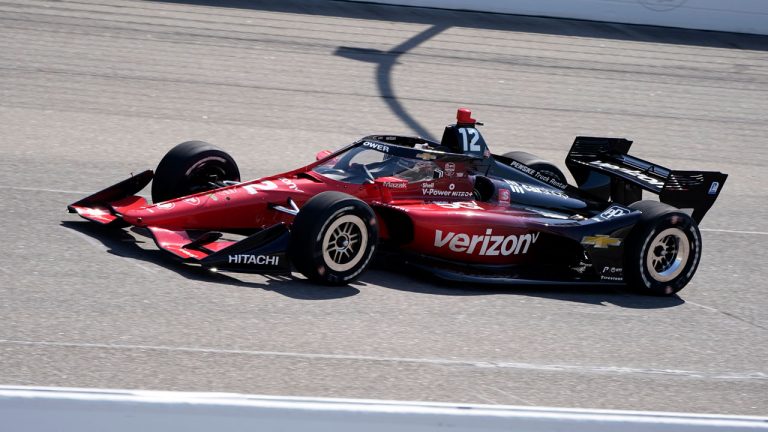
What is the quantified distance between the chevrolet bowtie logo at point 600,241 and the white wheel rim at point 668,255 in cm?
30

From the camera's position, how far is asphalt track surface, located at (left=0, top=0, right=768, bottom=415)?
5852mm

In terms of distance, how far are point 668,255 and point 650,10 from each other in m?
12.7

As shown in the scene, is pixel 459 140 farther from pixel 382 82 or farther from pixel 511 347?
pixel 382 82

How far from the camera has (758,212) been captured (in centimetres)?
1162

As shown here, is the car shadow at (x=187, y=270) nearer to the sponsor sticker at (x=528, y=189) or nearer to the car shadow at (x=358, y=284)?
the car shadow at (x=358, y=284)

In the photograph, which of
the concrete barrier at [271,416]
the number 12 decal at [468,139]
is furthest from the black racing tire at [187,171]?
the concrete barrier at [271,416]

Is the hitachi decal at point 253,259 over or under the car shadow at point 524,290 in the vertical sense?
over

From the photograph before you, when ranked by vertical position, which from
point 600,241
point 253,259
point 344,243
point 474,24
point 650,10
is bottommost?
point 253,259

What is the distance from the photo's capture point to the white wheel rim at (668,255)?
8.14 m

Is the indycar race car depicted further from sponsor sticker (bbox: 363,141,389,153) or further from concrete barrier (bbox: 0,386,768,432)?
concrete barrier (bbox: 0,386,768,432)

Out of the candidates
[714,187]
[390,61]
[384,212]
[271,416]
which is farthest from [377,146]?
[390,61]

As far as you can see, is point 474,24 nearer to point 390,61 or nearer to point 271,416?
point 390,61

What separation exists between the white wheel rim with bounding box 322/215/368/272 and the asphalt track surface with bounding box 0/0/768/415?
0.63 ft

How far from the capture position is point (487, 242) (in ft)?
26.1
